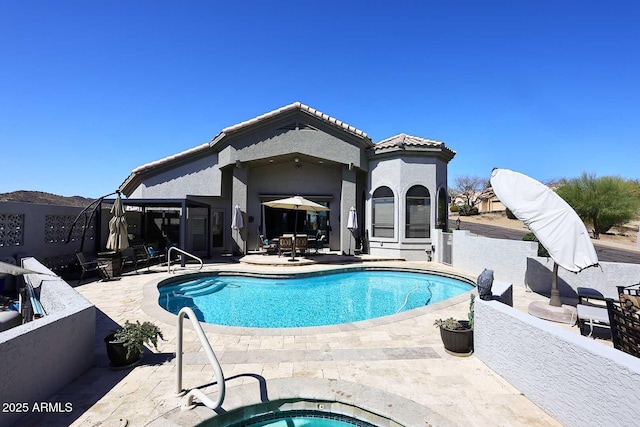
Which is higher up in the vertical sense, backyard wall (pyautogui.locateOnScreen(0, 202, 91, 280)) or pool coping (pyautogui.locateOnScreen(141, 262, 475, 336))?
backyard wall (pyautogui.locateOnScreen(0, 202, 91, 280))

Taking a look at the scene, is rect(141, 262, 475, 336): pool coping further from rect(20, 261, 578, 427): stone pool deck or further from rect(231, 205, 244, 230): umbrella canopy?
rect(231, 205, 244, 230): umbrella canopy

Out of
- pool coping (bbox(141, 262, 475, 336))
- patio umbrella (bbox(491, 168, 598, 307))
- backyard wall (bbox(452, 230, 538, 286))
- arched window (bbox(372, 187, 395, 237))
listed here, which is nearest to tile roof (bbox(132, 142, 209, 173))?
pool coping (bbox(141, 262, 475, 336))

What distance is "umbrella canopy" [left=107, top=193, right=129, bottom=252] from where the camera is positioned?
1065 centimetres

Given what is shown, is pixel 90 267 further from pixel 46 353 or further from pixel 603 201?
pixel 603 201

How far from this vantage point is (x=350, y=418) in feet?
11.7

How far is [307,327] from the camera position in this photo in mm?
6414

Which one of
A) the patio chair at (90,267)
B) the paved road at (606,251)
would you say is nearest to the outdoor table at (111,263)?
the patio chair at (90,267)

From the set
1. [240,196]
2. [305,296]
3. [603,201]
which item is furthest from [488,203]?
[305,296]

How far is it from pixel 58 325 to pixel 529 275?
38.8ft

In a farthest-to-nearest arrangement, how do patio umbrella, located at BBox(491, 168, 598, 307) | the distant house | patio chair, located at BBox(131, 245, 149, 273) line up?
the distant house → patio chair, located at BBox(131, 245, 149, 273) → patio umbrella, located at BBox(491, 168, 598, 307)

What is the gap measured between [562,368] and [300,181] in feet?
51.1

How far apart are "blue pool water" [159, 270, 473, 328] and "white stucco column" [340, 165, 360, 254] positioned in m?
3.10

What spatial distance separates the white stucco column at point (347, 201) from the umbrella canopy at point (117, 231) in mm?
10425

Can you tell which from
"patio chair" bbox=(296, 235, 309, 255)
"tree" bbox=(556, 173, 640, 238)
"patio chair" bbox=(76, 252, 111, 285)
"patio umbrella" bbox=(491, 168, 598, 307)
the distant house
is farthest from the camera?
the distant house
